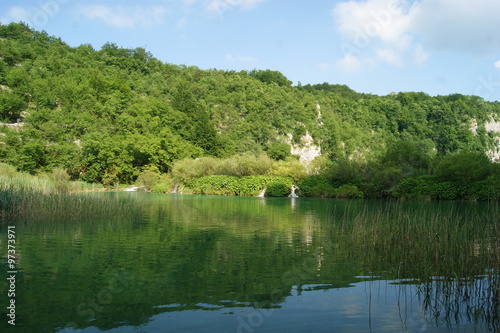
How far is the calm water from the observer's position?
17.5 ft

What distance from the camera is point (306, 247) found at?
33.8 feet

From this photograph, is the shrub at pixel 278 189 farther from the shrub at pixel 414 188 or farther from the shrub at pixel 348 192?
the shrub at pixel 414 188

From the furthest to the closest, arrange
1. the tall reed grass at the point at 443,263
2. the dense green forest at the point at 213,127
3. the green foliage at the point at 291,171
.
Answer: the green foliage at the point at 291,171
the dense green forest at the point at 213,127
the tall reed grass at the point at 443,263

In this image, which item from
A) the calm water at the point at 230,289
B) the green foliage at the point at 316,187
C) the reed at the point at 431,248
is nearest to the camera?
the calm water at the point at 230,289

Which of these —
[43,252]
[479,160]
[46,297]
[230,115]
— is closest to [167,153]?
[230,115]

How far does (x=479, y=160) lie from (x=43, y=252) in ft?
99.6

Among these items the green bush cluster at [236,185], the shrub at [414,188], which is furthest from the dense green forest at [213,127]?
the green bush cluster at [236,185]

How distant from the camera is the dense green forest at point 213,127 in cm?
3525

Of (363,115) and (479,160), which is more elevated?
(363,115)

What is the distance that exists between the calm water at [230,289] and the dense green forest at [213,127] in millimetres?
15602

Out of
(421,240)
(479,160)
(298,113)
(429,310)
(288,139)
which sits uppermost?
(298,113)

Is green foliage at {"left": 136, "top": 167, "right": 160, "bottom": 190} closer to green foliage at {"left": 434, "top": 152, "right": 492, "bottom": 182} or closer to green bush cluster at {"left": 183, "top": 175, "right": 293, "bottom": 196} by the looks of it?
green bush cluster at {"left": 183, "top": 175, "right": 293, "bottom": 196}

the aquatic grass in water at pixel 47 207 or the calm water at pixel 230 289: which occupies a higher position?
the aquatic grass in water at pixel 47 207

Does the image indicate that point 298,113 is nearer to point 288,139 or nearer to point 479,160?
point 288,139
